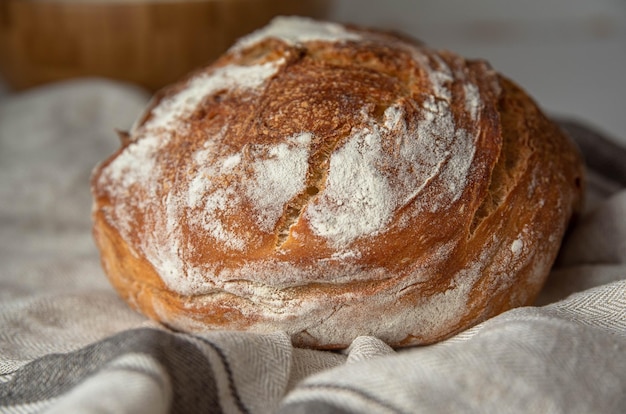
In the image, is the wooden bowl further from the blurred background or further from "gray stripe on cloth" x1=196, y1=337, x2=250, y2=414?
"gray stripe on cloth" x1=196, y1=337, x2=250, y2=414

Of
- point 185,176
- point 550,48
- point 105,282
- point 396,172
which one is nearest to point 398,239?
point 396,172

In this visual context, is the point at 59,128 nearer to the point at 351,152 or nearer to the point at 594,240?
the point at 351,152

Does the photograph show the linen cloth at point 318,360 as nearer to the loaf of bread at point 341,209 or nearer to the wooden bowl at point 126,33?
the loaf of bread at point 341,209

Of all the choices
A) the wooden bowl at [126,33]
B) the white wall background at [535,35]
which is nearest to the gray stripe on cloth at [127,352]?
the wooden bowl at [126,33]

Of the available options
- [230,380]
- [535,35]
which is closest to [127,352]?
[230,380]

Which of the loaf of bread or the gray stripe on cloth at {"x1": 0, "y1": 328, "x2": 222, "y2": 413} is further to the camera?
the loaf of bread

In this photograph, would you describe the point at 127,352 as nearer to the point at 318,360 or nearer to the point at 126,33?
the point at 318,360

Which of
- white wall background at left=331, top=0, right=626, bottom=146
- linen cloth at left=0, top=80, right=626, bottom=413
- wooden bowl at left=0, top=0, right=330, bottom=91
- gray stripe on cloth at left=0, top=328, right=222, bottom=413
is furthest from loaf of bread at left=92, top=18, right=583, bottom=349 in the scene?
white wall background at left=331, top=0, right=626, bottom=146
